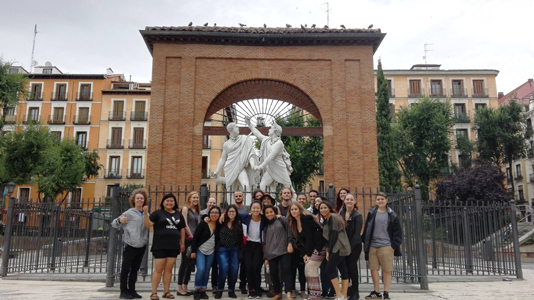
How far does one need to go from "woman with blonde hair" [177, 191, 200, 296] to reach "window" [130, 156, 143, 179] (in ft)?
102

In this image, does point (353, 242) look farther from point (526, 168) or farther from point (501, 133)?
point (526, 168)

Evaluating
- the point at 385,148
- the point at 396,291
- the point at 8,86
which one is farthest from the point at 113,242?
the point at 385,148

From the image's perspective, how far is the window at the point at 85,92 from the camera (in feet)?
126

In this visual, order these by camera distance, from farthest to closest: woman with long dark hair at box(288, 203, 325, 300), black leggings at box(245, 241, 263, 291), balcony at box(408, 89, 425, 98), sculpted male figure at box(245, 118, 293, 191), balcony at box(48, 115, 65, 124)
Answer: balcony at box(408, 89, 425, 98) → balcony at box(48, 115, 65, 124) → sculpted male figure at box(245, 118, 293, 191) → black leggings at box(245, 241, 263, 291) → woman with long dark hair at box(288, 203, 325, 300)

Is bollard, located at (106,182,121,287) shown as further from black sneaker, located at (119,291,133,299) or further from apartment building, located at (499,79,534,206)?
apartment building, located at (499,79,534,206)

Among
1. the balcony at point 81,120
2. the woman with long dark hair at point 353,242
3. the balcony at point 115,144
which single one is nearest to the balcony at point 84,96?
the balcony at point 81,120

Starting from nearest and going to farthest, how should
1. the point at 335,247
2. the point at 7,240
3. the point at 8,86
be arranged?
the point at 335,247
the point at 7,240
the point at 8,86

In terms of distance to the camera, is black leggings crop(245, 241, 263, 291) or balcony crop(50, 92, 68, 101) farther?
balcony crop(50, 92, 68, 101)

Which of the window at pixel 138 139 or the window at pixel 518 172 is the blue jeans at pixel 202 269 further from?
the window at pixel 518 172

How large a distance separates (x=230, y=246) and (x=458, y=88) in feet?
124

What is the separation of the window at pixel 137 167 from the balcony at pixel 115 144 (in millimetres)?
1551

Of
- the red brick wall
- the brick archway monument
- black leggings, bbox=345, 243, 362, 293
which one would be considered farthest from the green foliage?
black leggings, bbox=345, 243, 362, 293

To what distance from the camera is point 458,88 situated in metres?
38.9

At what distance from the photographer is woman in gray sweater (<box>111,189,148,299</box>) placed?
611cm
